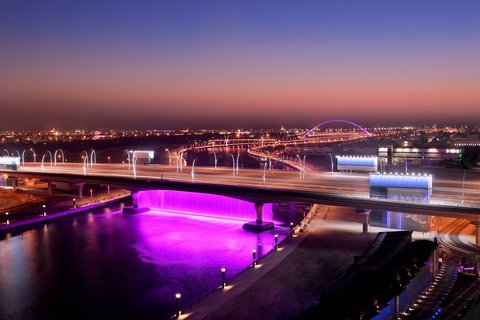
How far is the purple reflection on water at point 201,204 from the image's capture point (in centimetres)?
6012

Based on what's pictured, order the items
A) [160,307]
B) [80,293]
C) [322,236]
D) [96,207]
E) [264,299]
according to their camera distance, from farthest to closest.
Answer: [96,207] < [322,236] < [80,293] < [160,307] < [264,299]

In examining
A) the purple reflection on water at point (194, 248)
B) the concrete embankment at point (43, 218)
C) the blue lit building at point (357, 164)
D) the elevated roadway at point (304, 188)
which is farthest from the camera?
the blue lit building at point (357, 164)

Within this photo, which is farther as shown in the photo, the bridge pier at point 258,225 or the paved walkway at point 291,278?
the bridge pier at point 258,225

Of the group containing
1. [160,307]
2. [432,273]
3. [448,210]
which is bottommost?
[160,307]

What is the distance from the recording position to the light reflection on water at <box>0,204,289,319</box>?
1253 inches

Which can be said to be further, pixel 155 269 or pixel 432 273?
pixel 155 269

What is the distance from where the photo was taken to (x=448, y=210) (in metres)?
37.9

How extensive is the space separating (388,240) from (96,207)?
148 ft

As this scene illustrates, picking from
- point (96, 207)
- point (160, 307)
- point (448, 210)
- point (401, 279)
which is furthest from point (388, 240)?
point (96, 207)

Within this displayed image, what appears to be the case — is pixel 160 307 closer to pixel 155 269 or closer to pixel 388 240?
pixel 155 269

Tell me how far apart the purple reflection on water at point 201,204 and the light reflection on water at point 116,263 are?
2781 millimetres

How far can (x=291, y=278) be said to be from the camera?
32.2m

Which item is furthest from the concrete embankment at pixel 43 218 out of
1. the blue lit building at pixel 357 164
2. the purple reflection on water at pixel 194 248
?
the blue lit building at pixel 357 164

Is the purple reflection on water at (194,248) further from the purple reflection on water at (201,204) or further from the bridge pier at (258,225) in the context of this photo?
the purple reflection on water at (201,204)
